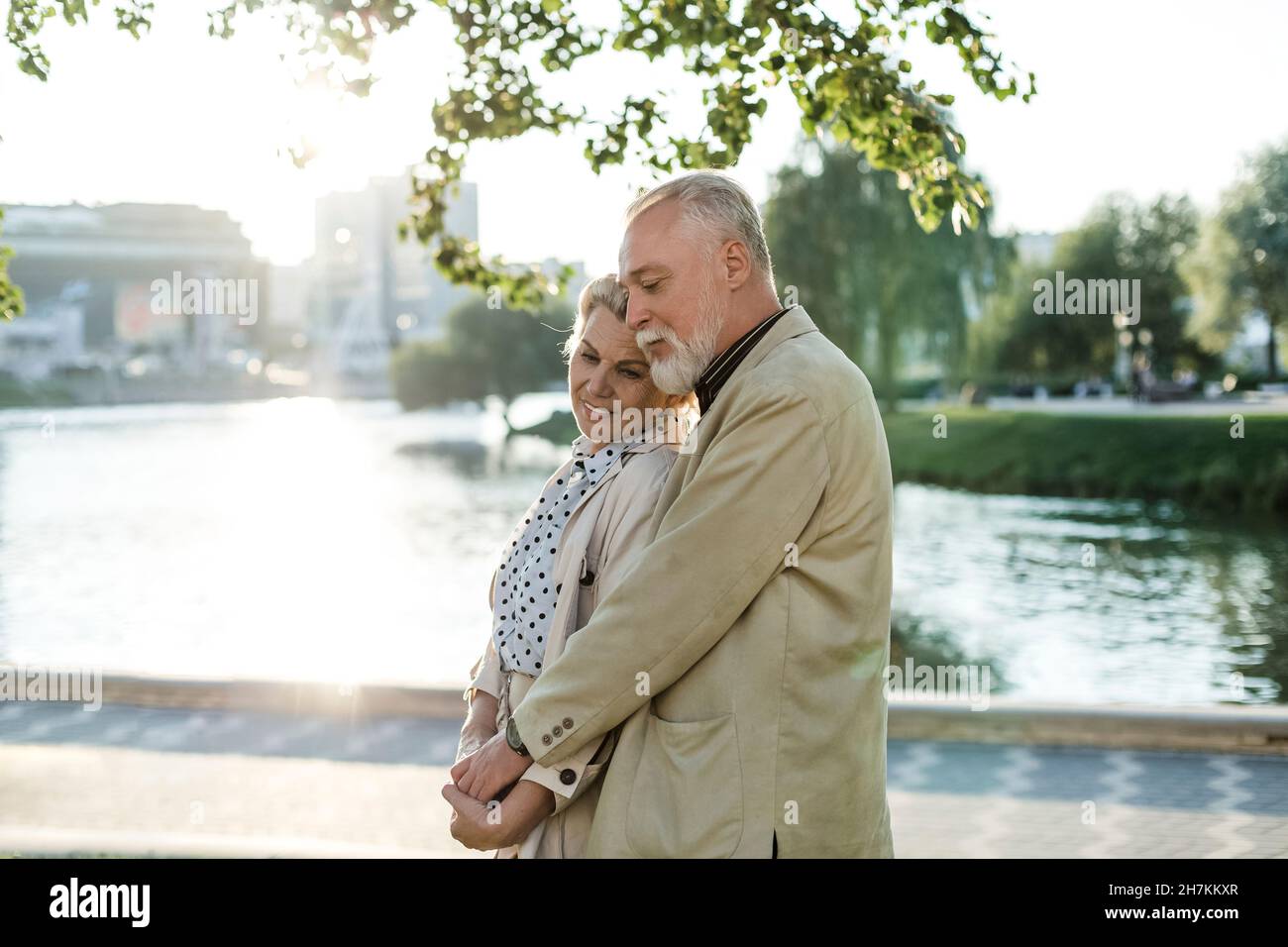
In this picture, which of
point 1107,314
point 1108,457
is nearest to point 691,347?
point 1108,457

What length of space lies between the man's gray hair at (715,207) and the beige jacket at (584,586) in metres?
0.39

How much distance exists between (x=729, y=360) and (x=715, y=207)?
236 mm

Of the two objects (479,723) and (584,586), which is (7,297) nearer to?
(479,723)

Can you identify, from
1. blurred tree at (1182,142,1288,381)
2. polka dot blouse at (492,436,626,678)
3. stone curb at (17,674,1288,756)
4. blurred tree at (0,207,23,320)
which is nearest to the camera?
polka dot blouse at (492,436,626,678)

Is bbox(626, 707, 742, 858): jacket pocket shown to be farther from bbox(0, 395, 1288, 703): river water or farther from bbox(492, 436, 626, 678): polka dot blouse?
bbox(0, 395, 1288, 703): river water

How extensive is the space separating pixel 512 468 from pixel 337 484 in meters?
5.19

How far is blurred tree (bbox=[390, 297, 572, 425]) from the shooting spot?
49688mm

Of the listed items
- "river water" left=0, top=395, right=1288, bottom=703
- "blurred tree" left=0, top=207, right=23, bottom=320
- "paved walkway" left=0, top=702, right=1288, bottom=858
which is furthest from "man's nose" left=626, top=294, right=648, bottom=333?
"river water" left=0, top=395, right=1288, bottom=703

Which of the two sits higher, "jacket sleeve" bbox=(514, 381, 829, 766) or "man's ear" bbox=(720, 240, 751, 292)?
"man's ear" bbox=(720, 240, 751, 292)

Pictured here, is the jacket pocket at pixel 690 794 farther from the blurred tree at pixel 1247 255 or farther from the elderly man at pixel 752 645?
the blurred tree at pixel 1247 255
